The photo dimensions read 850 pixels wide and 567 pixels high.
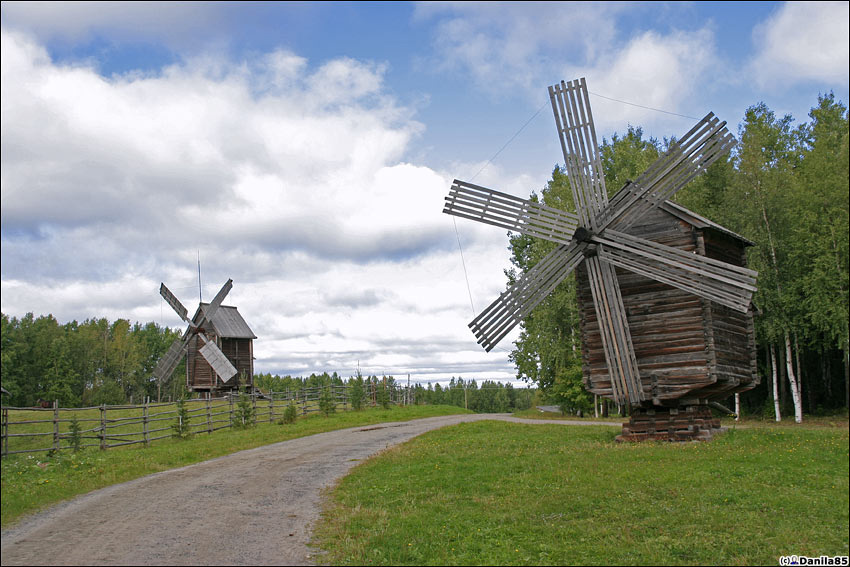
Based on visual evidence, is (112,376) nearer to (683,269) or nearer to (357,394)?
(357,394)

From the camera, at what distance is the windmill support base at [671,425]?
56.1 feet

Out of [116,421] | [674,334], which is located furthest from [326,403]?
[674,334]

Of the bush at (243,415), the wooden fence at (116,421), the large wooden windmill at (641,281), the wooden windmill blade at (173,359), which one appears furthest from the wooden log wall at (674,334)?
the wooden windmill blade at (173,359)

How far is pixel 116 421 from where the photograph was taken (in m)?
22.0

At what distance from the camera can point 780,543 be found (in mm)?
7758

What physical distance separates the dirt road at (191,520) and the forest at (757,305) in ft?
6.61

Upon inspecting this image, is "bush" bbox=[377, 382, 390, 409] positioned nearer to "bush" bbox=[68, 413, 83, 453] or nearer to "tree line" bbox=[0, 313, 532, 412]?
"tree line" bbox=[0, 313, 532, 412]

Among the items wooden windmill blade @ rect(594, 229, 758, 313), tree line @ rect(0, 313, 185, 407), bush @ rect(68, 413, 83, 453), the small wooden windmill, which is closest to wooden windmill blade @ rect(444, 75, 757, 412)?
wooden windmill blade @ rect(594, 229, 758, 313)

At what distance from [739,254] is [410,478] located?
12338 mm

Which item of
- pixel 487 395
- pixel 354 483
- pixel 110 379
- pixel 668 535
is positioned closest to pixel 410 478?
pixel 354 483

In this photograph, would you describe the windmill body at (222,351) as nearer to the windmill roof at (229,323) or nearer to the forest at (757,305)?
the windmill roof at (229,323)

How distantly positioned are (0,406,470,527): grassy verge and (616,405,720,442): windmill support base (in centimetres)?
1271

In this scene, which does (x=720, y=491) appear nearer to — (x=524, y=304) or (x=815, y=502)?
(x=815, y=502)

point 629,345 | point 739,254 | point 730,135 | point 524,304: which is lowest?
point 629,345
